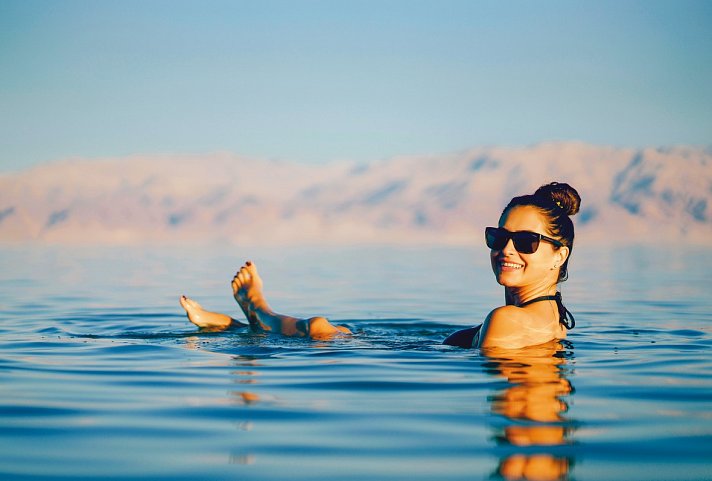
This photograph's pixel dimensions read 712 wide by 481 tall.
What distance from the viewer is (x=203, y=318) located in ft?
28.3

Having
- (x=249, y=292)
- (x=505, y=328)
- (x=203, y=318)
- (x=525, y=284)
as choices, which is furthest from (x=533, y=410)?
(x=203, y=318)

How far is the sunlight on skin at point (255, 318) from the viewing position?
25.4 feet

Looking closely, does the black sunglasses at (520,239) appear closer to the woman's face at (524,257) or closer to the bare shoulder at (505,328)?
the woman's face at (524,257)

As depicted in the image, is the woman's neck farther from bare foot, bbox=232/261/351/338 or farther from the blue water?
bare foot, bbox=232/261/351/338

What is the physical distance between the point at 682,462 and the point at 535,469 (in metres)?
0.64

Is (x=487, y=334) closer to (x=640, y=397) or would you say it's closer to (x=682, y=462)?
(x=640, y=397)

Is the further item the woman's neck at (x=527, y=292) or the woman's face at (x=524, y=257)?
the woman's neck at (x=527, y=292)

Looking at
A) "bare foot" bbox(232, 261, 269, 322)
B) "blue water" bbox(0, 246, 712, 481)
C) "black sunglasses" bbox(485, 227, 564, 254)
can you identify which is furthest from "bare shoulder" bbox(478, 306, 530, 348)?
"bare foot" bbox(232, 261, 269, 322)

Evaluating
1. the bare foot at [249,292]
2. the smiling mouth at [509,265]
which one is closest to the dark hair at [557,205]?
the smiling mouth at [509,265]

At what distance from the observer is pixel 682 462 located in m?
3.60

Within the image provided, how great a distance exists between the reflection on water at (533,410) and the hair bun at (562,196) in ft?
3.40

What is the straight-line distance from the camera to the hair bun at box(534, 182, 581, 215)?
6.79 meters

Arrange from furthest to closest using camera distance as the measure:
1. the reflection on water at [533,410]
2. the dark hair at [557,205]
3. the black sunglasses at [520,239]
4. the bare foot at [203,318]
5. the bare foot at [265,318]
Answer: the bare foot at [203,318] → the bare foot at [265,318] → the dark hair at [557,205] → the black sunglasses at [520,239] → the reflection on water at [533,410]

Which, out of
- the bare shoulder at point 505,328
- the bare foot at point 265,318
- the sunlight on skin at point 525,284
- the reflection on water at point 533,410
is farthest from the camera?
the bare foot at point 265,318
